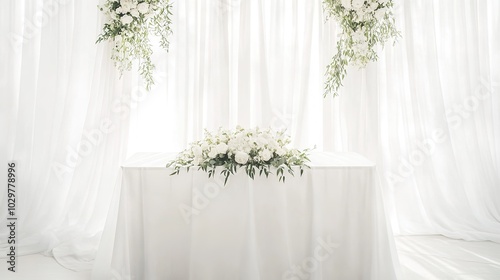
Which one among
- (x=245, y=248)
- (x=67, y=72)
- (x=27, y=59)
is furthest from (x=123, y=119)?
(x=245, y=248)

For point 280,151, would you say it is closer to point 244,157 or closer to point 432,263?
point 244,157

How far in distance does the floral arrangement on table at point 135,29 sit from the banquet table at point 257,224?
53.0 inches

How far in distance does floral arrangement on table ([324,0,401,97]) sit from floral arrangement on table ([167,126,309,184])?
131cm

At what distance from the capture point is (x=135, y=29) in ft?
11.5

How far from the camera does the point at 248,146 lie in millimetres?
2594

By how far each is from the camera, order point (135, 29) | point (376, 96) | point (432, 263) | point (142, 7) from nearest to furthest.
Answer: point (432, 263)
point (142, 7)
point (135, 29)
point (376, 96)

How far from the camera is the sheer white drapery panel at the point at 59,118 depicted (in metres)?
3.67

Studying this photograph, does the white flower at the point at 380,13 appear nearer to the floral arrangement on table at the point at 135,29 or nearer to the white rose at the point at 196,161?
the floral arrangement on table at the point at 135,29

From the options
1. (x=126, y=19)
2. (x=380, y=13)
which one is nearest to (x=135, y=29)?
(x=126, y=19)

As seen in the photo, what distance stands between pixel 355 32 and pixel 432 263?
1.78 m

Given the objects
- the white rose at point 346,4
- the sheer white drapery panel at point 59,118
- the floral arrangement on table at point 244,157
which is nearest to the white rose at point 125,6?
the sheer white drapery panel at point 59,118

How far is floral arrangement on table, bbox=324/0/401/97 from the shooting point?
3.29m

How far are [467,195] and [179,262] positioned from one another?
2.77 metres

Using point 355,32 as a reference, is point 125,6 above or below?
above
